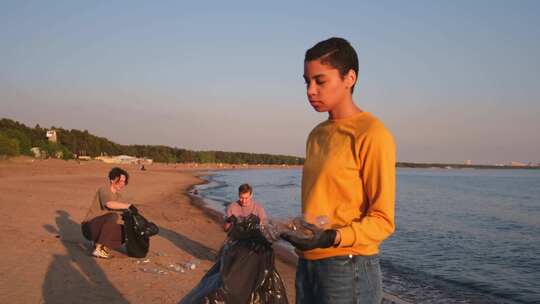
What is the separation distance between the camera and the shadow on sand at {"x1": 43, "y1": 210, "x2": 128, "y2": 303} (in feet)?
17.1

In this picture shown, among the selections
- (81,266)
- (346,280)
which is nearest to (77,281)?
(81,266)

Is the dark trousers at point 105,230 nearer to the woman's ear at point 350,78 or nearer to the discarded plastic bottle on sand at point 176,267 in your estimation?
the discarded plastic bottle on sand at point 176,267

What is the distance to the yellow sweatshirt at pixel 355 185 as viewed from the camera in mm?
1814

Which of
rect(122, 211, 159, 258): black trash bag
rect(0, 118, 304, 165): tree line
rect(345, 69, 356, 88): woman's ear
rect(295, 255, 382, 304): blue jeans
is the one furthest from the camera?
rect(0, 118, 304, 165): tree line

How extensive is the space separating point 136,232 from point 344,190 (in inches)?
223

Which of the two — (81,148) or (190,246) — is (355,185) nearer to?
(190,246)

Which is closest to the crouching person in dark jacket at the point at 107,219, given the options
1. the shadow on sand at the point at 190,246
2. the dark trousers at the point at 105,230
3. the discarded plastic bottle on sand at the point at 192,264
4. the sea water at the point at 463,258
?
the dark trousers at the point at 105,230

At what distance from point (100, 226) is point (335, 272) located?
6091 mm

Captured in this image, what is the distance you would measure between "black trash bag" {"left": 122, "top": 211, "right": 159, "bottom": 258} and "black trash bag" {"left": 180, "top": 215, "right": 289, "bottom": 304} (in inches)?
184

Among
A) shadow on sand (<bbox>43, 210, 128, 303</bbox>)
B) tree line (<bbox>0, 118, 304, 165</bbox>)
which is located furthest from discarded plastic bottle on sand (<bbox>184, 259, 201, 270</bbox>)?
tree line (<bbox>0, 118, 304, 165</bbox>)

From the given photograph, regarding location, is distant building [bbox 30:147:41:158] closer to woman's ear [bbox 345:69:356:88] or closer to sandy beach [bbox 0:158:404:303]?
sandy beach [bbox 0:158:404:303]

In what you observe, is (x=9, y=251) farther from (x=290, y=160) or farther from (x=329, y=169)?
(x=290, y=160)

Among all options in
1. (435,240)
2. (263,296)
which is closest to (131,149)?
(435,240)

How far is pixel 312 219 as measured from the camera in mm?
1847
